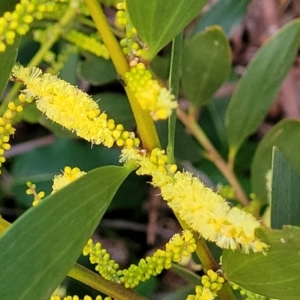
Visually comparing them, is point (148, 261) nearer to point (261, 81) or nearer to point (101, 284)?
point (101, 284)

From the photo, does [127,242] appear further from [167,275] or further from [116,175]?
[116,175]

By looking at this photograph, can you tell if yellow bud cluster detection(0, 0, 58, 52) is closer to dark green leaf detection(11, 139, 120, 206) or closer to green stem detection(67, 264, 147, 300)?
green stem detection(67, 264, 147, 300)

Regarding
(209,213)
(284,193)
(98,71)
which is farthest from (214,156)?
(209,213)

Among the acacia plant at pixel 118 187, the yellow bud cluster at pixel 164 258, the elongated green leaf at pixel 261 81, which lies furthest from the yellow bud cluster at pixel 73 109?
the elongated green leaf at pixel 261 81

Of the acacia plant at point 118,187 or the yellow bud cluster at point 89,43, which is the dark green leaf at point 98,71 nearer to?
the yellow bud cluster at point 89,43

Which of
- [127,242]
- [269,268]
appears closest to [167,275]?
[127,242]

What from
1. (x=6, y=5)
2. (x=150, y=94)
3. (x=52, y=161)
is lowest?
(x=150, y=94)

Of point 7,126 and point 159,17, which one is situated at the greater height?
point 159,17
